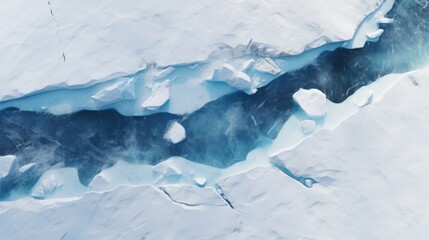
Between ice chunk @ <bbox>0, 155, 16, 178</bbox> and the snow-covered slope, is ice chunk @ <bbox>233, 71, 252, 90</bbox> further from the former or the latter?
ice chunk @ <bbox>0, 155, 16, 178</bbox>

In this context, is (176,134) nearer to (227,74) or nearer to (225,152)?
(225,152)

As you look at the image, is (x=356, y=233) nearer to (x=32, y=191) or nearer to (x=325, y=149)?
(x=325, y=149)

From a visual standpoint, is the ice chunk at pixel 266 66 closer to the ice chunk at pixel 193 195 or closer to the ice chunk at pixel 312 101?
the ice chunk at pixel 312 101

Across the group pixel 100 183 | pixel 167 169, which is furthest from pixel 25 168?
pixel 167 169

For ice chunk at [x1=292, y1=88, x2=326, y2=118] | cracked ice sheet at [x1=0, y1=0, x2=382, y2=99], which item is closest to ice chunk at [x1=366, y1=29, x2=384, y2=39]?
cracked ice sheet at [x1=0, y1=0, x2=382, y2=99]

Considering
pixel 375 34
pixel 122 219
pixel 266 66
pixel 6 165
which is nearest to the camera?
pixel 122 219

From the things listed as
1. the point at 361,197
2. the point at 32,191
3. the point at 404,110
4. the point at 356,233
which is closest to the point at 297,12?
the point at 404,110
